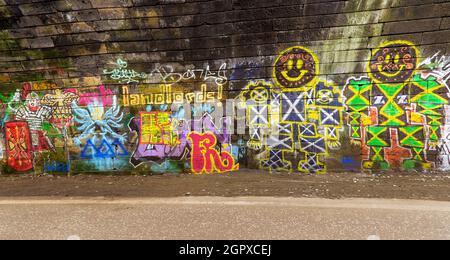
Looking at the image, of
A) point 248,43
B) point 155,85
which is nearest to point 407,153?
point 248,43

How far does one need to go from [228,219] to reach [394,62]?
13.7ft

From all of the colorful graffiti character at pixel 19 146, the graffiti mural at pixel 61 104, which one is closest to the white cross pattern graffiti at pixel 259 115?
the graffiti mural at pixel 61 104

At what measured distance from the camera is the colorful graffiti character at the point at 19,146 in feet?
22.0

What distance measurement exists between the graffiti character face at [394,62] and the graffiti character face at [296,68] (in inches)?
42.4

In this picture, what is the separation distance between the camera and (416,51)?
516 centimetres

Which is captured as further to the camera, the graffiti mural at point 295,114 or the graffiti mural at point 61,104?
the graffiti mural at point 61,104

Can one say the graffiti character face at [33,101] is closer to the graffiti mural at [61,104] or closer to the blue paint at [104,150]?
the graffiti mural at [61,104]

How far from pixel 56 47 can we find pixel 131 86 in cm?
182

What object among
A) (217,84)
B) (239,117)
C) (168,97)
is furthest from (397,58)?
(168,97)

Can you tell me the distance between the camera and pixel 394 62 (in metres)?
5.25

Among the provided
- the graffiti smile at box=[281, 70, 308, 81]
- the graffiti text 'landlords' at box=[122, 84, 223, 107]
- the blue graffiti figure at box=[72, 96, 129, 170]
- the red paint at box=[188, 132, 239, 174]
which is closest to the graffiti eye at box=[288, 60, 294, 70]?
the graffiti smile at box=[281, 70, 308, 81]

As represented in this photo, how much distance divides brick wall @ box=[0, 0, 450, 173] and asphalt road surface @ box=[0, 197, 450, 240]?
4.71ft

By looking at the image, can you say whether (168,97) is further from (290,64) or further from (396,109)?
(396,109)

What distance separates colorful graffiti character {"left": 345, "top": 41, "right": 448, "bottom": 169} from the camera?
17.1 feet
